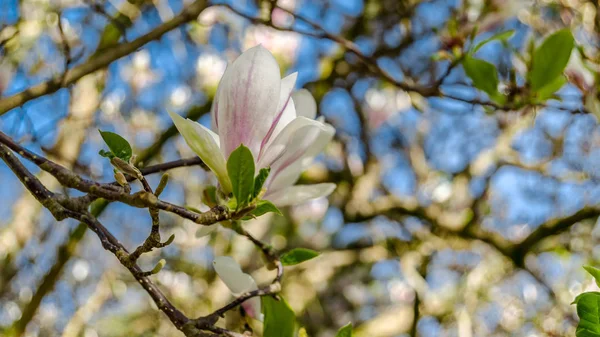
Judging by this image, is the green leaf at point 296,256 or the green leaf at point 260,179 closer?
the green leaf at point 260,179

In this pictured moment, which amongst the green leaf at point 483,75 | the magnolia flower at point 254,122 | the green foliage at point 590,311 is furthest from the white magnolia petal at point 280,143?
the green leaf at point 483,75

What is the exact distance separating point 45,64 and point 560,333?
4.47 feet

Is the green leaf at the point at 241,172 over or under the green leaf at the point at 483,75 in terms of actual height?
over

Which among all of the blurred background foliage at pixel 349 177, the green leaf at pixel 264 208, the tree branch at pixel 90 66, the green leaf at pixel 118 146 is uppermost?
the green leaf at pixel 118 146

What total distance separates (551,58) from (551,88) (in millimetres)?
50

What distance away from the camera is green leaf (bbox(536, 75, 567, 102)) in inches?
27.1

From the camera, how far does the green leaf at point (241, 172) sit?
1.30 ft

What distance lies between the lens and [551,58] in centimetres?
66

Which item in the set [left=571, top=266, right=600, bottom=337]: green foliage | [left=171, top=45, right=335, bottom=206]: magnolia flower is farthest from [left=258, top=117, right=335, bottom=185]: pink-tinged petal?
[left=571, top=266, right=600, bottom=337]: green foliage

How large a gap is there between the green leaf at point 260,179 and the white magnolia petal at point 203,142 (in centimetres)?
6

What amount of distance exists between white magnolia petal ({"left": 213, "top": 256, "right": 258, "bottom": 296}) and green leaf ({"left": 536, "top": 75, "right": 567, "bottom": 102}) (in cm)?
43

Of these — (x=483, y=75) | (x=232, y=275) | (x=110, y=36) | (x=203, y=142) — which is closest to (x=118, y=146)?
(x=203, y=142)

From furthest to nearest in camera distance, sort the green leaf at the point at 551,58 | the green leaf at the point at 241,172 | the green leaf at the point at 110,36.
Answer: the green leaf at the point at 110,36 < the green leaf at the point at 551,58 < the green leaf at the point at 241,172

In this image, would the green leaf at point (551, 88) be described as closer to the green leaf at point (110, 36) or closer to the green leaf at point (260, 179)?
the green leaf at point (260, 179)
